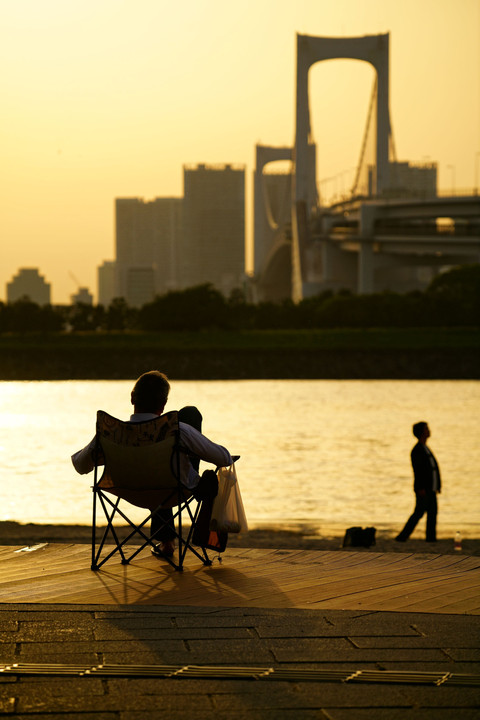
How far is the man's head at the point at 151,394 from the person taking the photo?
169 inches

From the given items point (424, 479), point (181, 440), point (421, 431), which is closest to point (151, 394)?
point (181, 440)

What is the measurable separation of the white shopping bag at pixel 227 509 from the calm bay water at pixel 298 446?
5.88 metres

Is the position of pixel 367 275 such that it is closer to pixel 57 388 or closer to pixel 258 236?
pixel 57 388

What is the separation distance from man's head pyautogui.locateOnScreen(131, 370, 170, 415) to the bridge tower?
60.2 m

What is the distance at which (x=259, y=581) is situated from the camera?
4105 millimetres

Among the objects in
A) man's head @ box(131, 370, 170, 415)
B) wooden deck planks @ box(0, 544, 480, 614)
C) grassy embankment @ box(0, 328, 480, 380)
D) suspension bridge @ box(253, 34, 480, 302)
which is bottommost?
grassy embankment @ box(0, 328, 480, 380)

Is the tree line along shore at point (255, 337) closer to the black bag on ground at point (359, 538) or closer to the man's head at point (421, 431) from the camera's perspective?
the man's head at point (421, 431)

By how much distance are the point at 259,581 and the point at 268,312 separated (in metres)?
58.4

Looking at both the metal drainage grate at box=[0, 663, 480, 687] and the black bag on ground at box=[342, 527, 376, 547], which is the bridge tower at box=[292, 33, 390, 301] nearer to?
the black bag on ground at box=[342, 527, 376, 547]

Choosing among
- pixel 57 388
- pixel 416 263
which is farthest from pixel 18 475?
pixel 416 263

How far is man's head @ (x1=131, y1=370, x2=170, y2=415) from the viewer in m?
4.29

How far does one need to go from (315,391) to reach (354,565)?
38.8 m

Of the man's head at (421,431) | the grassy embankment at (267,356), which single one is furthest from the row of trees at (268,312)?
the man's head at (421,431)

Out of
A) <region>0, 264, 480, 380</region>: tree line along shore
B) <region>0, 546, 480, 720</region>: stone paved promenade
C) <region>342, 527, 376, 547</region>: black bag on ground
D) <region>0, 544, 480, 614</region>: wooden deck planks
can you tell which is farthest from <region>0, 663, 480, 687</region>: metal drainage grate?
<region>0, 264, 480, 380</region>: tree line along shore
